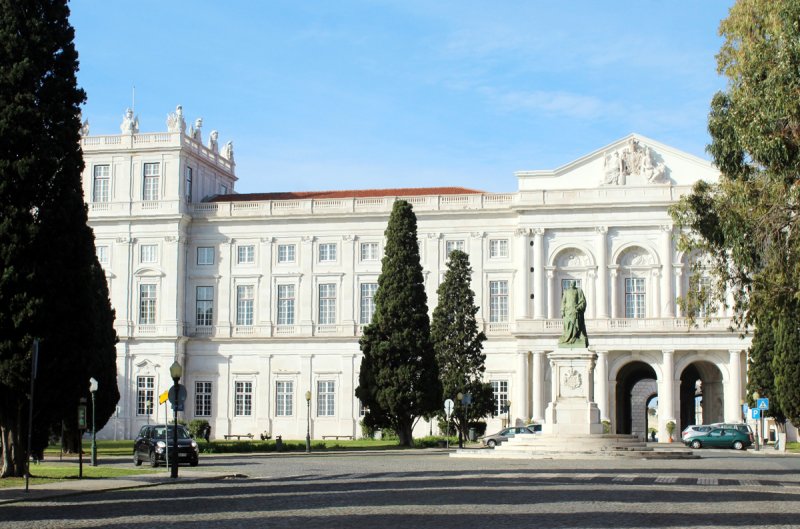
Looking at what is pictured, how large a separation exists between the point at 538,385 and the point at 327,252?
52.1 feet

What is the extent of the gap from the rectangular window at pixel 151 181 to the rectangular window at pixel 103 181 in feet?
7.65

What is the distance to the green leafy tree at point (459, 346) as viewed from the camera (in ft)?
204

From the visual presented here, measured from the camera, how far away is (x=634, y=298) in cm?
7138

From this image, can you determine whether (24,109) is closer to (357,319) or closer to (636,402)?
(357,319)

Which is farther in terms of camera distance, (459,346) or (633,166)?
(633,166)

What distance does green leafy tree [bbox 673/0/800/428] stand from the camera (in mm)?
26891

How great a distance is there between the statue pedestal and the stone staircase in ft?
2.02

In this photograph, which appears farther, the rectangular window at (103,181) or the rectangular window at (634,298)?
the rectangular window at (103,181)


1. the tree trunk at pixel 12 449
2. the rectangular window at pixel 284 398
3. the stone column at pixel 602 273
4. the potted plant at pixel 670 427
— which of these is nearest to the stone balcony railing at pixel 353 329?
the stone column at pixel 602 273

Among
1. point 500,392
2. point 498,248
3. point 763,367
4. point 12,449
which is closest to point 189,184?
point 498,248

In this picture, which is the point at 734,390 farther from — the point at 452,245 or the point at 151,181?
the point at 151,181

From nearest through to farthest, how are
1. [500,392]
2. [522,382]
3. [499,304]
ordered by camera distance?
[522,382] → [500,392] → [499,304]

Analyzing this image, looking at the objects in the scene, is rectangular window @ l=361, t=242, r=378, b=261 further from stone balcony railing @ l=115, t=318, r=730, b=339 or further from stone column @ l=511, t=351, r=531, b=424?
stone column @ l=511, t=351, r=531, b=424

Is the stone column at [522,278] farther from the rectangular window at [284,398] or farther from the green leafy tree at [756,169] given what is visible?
the green leafy tree at [756,169]
